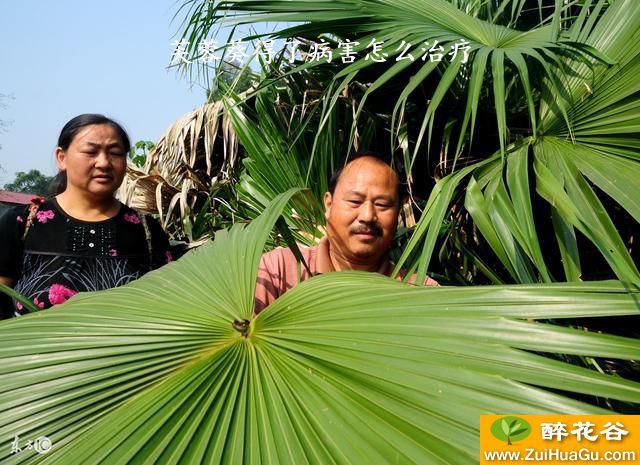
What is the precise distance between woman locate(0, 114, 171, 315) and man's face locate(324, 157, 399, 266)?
2.21 feet

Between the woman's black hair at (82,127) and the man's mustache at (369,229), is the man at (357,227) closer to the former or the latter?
the man's mustache at (369,229)

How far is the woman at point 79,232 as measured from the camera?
6.45 ft

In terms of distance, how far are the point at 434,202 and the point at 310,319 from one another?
60cm

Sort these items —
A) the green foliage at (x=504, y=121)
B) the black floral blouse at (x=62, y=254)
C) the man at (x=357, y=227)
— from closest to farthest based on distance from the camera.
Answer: the green foliage at (x=504, y=121), the man at (x=357, y=227), the black floral blouse at (x=62, y=254)

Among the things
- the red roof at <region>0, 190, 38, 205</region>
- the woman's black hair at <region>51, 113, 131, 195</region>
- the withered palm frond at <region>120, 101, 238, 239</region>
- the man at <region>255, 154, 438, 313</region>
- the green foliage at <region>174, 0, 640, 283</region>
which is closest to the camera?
the green foliage at <region>174, 0, 640, 283</region>

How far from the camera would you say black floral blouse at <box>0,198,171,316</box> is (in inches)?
76.8

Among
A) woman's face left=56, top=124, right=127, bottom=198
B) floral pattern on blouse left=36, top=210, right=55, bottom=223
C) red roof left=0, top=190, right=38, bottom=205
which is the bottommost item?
floral pattern on blouse left=36, top=210, right=55, bottom=223

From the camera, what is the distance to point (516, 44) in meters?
2.05

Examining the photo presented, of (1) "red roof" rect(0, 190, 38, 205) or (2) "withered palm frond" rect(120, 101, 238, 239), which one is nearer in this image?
(2) "withered palm frond" rect(120, 101, 238, 239)

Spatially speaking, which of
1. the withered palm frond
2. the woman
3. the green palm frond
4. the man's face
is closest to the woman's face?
the woman

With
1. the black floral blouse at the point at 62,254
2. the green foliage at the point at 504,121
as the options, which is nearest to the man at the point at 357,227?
the green foliage at the point at 504,121

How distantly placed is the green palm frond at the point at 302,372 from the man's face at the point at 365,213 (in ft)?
1.99

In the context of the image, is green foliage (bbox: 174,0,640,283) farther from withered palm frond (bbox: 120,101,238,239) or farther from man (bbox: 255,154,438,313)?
withered palm frond (bbox: 120,101,238,239)

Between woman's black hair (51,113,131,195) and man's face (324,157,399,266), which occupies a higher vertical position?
woman's black hair (51,113,131,195)
